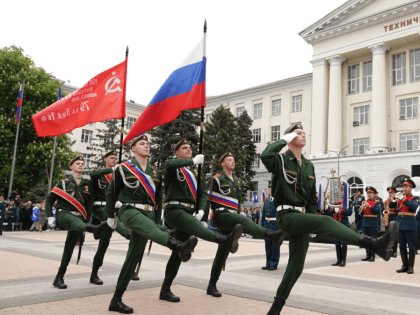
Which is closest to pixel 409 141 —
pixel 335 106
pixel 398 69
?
pixel 398 69

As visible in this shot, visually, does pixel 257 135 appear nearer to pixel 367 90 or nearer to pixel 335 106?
pixel 335 106

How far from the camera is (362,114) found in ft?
136

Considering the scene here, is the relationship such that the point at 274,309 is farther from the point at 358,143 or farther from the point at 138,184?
the point at 358,143

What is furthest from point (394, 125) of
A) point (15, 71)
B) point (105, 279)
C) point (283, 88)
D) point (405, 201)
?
point (105, 279)

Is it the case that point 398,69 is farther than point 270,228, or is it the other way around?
point 398,69

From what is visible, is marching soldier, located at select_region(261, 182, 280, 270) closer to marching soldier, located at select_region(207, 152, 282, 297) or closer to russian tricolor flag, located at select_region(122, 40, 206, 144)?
marching soldier, located at select_region(207, 152, 282, 297)

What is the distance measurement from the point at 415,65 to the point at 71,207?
39030 millimetres

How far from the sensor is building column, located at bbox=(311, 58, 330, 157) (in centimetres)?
A: 4166

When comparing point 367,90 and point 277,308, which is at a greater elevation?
point 367,90

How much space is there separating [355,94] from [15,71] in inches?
1266

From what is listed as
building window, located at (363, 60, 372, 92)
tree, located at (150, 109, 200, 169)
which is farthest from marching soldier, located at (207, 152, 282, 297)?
building window, located at (363, 60, 372, 92)

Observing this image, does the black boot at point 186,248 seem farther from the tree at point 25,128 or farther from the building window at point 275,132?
the building window at point 275,132

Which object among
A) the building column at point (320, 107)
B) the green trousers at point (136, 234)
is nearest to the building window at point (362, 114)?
the building column at point (320, 107)

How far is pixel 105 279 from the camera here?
306 inches
